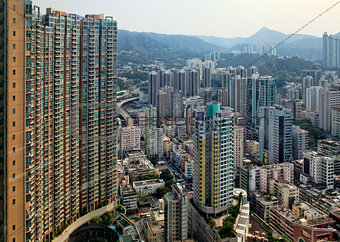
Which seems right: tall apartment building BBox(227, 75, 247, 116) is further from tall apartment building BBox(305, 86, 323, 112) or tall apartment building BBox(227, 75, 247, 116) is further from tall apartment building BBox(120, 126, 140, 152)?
tall apartment building BBox(120, 126, 140, 152)

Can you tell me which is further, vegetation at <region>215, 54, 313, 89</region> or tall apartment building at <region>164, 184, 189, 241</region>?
vegetation at <region>215, 54, 313, 89</region>

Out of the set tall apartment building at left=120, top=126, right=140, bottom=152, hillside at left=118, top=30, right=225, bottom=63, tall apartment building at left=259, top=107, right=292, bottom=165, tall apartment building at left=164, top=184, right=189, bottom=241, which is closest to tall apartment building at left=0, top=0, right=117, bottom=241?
tall apartment building at left=164, top=184, right=189, bottom=241

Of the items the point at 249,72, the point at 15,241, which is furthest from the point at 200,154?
the point at 249,72

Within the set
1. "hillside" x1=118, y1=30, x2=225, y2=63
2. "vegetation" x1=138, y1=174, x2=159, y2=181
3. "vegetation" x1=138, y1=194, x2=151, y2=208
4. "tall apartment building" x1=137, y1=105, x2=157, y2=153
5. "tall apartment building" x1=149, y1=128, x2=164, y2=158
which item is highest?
"hillside" x1=118, y1=30, x2=225, y2=63

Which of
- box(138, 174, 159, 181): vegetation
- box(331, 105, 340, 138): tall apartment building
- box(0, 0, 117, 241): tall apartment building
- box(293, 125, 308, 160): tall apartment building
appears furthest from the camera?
box(331, 105, 340, 138): tall apartment building

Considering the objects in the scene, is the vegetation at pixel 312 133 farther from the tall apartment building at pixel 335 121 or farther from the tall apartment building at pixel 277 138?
the tall apartment building at pixel 277 138

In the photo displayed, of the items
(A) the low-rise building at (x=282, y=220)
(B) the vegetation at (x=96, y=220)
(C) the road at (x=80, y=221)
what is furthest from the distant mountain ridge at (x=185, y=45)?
(B) the vegetation at (x=96, y=220)

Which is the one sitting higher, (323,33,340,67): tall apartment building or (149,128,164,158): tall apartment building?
(323,33,340,67): tall apartment building
